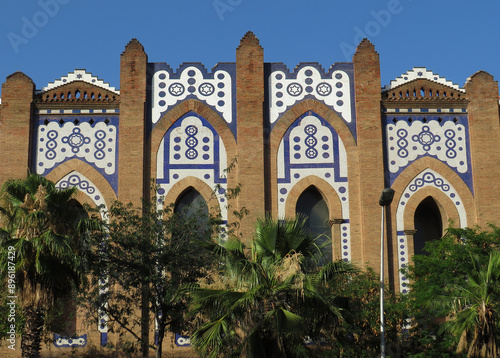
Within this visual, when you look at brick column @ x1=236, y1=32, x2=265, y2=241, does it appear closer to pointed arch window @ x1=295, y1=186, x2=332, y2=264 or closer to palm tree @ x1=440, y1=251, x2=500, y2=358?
pointed arch window @ x1=295, y1=186, x2=332, y2=264

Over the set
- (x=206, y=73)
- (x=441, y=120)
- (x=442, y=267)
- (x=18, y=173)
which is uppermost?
(x=206, y=73)

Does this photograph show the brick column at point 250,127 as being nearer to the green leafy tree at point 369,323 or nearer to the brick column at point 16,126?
the green leafy tree at point 369,323

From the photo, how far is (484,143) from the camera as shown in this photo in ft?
92.6

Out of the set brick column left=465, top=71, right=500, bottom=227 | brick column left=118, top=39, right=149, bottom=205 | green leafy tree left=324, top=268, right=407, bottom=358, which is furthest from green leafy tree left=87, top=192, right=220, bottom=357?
brick column left=465, top=71, right=500, bottom=227

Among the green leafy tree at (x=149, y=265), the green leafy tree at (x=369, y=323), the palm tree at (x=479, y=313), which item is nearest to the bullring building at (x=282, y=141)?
the green leafy tree at (x=369, y=323)

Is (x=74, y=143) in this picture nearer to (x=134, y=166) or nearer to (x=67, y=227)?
(x=134, y=166)

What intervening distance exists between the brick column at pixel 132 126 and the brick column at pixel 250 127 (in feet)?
10.9

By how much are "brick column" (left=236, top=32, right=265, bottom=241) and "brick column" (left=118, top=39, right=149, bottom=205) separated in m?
3.33

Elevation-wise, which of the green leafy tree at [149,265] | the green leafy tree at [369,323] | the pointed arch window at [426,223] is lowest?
the green leafy tree at [369,323]

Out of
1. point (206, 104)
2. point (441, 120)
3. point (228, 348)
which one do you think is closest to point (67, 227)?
point (228, 348)

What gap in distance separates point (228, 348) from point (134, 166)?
12296mm

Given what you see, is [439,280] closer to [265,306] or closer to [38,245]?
[265,306]

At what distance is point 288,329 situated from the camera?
15.8 m

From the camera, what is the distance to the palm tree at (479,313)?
61.7 feet
